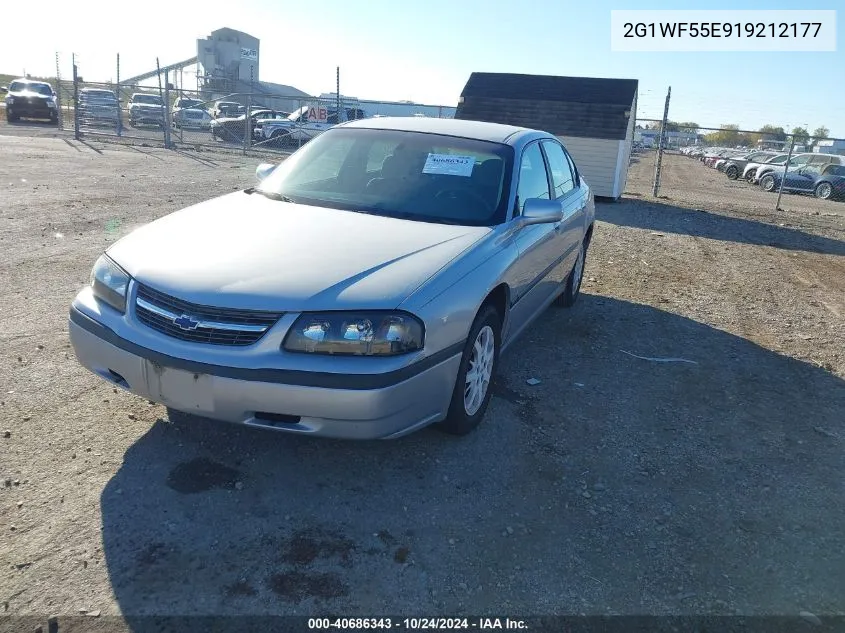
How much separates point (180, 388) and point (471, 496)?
1390 mm

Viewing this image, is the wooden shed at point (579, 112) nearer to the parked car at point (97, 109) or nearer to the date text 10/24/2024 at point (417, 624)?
the date text 10/24/2024 at point (417, 624)

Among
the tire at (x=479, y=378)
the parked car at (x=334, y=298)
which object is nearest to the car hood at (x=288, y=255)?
the parked car at (x=334, y=298)

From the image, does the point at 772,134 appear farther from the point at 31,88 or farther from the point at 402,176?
the point at 31,88

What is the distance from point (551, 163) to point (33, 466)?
160 inches

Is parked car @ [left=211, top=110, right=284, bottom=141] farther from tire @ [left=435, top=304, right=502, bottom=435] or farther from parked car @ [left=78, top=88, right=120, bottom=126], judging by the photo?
tire @ [left=435, top=304, right=502, bottom=435]

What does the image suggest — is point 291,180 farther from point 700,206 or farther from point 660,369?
point 700,206

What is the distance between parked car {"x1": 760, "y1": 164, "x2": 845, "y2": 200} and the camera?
22078mm

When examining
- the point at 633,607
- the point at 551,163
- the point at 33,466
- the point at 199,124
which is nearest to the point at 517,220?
the point at 551,163

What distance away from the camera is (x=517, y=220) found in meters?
4.05

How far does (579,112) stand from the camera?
15383mm

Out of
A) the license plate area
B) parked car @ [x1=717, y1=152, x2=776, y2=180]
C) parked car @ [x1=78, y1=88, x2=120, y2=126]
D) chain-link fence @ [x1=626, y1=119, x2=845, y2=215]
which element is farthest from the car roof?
parked car @ [x1=717, y1=152, x2=776, y2=180]

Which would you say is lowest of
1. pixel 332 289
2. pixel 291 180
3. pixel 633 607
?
pixel 633 607

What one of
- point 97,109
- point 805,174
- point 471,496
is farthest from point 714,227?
point 97,109

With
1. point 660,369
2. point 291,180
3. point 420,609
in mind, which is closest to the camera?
point 420,609
